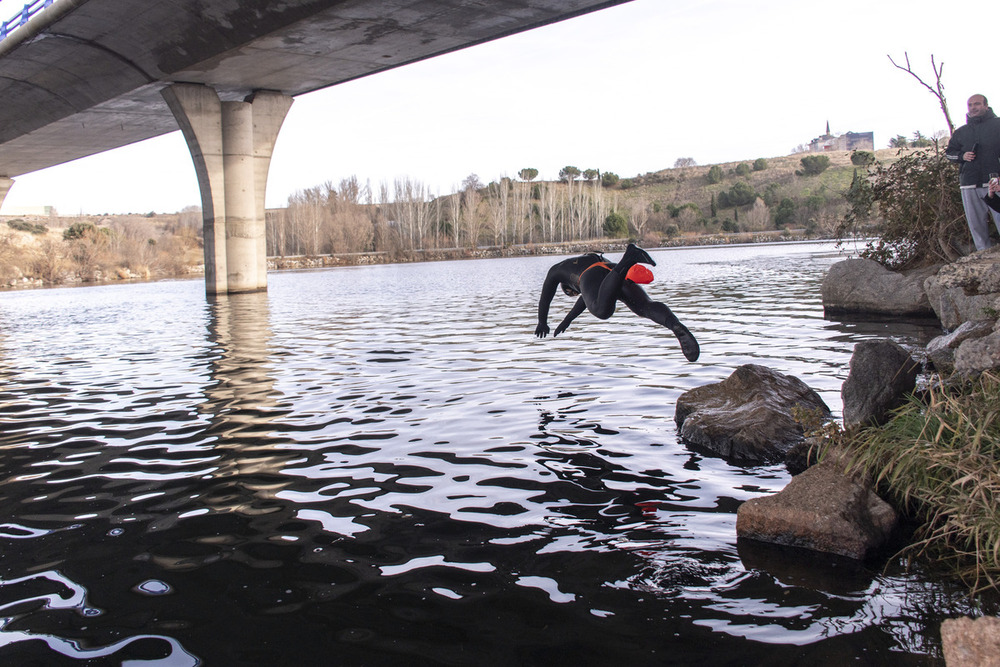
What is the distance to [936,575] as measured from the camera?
4352 mm

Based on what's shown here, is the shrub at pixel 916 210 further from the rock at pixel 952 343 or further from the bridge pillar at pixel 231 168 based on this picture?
the bridge pillar at pixel 231 168

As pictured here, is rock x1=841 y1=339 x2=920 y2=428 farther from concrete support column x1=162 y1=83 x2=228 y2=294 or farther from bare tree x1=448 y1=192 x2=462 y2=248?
bare tree x1=448 y1=192 x2=462 y2=248

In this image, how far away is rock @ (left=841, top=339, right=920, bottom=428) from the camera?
6207 mm

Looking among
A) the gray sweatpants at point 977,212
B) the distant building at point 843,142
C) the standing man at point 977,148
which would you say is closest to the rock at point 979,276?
the standing man at point 977,148

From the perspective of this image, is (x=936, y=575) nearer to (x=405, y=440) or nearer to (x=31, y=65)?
(x=405, y=440)

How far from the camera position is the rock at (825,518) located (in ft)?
15.5

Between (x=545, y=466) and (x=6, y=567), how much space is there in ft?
13.1

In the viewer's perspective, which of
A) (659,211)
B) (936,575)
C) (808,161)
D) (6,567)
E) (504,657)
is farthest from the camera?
(808,161)

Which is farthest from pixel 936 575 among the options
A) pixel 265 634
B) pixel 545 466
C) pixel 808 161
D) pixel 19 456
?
pixel 808 161

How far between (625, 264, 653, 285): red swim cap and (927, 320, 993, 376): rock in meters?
2.88

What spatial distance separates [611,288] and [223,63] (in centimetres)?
2367

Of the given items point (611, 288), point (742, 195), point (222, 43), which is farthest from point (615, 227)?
point (611, 288)

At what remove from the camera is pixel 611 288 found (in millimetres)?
6809

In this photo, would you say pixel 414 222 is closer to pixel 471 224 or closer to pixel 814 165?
pixel 471 224
